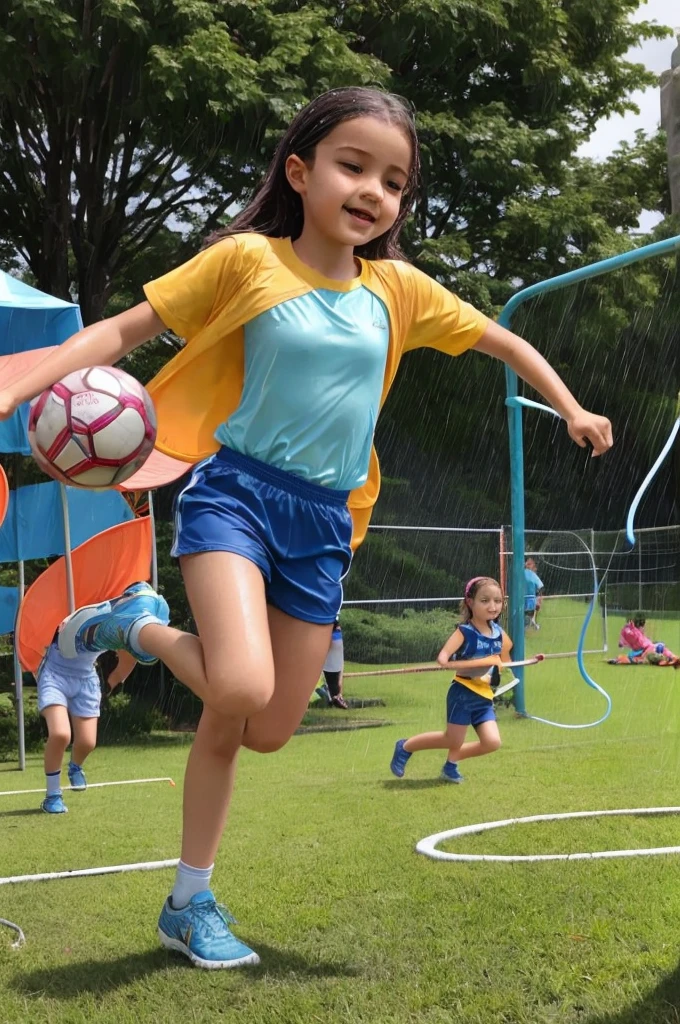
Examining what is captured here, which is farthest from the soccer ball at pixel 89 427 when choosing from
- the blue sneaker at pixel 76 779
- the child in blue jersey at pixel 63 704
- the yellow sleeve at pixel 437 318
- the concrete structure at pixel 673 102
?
the concrete structure at pixel 673 102

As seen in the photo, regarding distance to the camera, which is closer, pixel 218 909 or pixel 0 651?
pixel 218 909

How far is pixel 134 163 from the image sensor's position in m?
13.8

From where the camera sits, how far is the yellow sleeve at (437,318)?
308 centimetres

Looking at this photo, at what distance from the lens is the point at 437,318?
123 inches

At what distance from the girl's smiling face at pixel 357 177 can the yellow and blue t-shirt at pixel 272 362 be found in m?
0.15

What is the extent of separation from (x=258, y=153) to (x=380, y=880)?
10.1 meters

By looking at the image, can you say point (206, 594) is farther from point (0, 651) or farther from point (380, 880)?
point (0, 651)

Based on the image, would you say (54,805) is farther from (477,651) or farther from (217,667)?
(217,667)

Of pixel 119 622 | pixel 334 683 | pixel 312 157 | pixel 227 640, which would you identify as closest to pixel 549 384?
pixel 312 157

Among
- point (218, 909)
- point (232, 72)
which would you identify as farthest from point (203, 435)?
point (232, 72)

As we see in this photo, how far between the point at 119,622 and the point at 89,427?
65cm

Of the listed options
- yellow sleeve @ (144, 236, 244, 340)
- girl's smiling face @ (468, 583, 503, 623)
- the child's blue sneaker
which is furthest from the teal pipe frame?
yellow sleeve @ (144, 236, 244, 340)

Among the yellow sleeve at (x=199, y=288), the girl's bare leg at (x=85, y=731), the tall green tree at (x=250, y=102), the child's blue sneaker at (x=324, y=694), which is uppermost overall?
the tall green tree at (x=250, y=102)

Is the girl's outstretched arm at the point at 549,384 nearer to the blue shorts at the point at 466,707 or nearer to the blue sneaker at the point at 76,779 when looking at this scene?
the blue shorts at the point at 466,707
